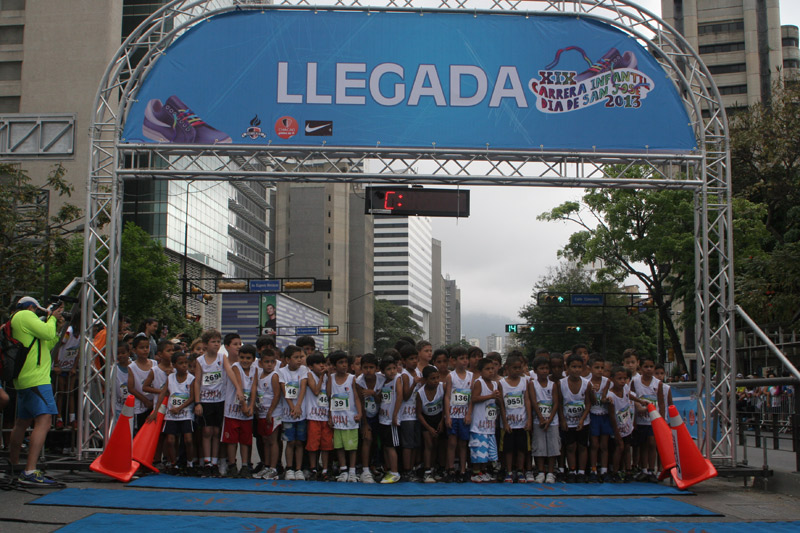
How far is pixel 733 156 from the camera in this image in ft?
98.4

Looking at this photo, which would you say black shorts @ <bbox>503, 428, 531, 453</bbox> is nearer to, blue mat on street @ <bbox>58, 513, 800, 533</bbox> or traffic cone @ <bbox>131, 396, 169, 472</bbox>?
blue mat on street @ <bbox>58, 513, 800, 533</bbox>

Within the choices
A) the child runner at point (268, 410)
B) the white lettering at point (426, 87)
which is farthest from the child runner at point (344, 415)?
the white lettering at point (426, 87)

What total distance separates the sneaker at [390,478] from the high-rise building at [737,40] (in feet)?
223

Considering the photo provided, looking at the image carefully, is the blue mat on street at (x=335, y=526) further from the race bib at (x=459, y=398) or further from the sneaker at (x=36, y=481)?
the race bib at (x=459, y=398)

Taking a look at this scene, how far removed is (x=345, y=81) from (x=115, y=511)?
7.08 m

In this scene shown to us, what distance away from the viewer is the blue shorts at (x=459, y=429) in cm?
1045

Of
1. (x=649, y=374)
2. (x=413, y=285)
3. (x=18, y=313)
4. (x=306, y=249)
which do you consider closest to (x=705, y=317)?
(x=649, y=374)

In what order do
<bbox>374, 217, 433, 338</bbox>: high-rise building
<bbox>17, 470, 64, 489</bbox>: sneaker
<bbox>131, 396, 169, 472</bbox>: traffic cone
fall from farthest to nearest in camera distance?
<bbox>374, 217, 433, 338</bbox>: high-rise building < <bbox>131, 396, 169, 472</bbox>: traffic cone < <bbox>17, 470, 64, 489</bbox>: sneaker

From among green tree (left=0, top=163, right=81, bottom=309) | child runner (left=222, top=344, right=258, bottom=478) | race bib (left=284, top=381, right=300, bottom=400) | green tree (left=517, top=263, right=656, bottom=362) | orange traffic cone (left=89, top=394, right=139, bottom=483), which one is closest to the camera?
orange traffic cone (left=89, top=394, right=139, bottom=483)

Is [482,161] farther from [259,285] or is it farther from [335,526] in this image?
[259,285]

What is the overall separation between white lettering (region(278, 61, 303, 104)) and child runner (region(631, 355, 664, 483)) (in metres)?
6.42

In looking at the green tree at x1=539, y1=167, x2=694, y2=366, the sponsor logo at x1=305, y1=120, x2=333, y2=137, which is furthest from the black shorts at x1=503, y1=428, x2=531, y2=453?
the green tree at x1=539, y1=167, x2=694, y2=366

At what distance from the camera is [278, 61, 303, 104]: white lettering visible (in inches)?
472

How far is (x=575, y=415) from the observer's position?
1084 cm
